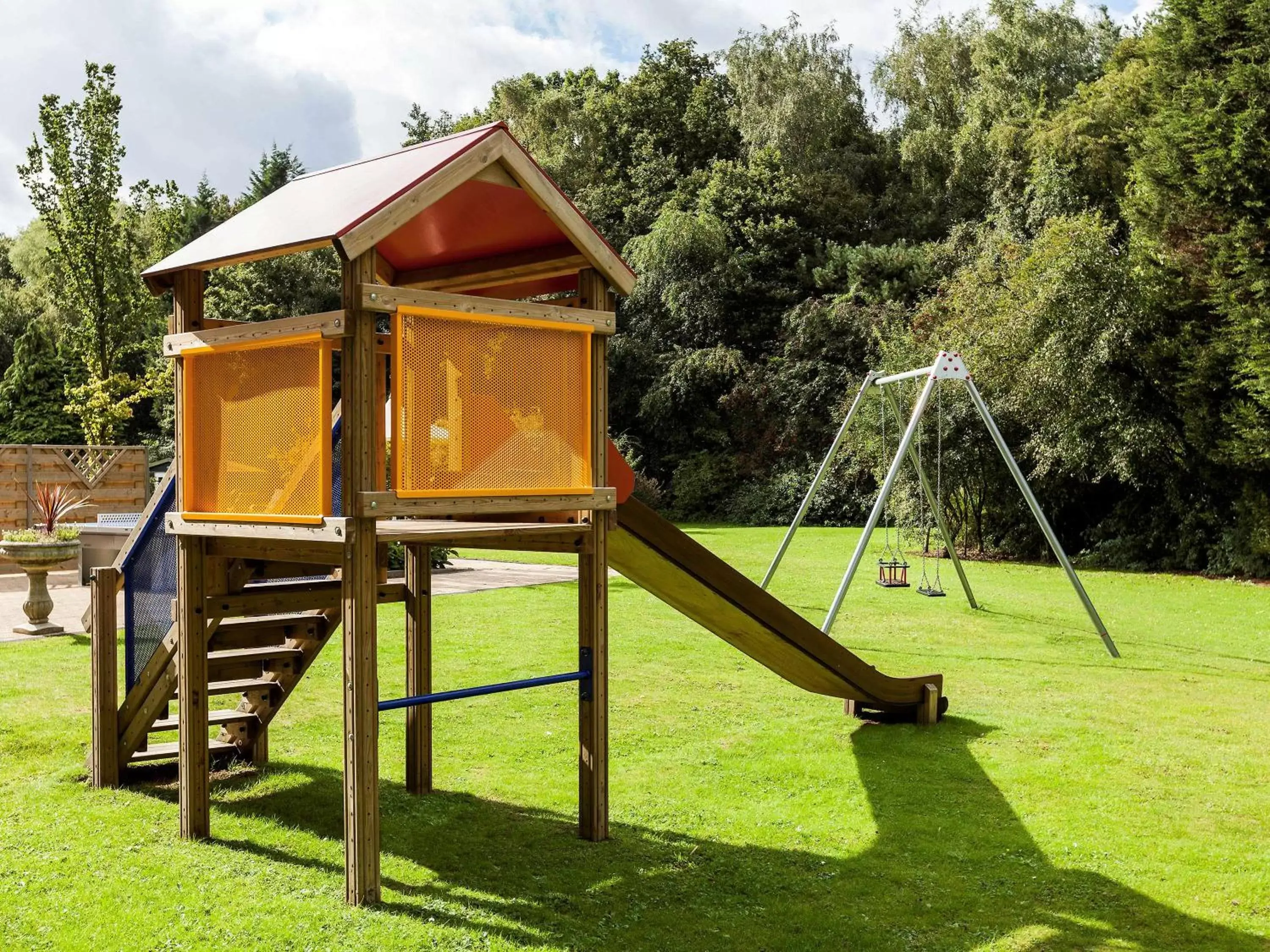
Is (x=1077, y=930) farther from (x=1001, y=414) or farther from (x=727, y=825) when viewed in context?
(x=1001, y=414)

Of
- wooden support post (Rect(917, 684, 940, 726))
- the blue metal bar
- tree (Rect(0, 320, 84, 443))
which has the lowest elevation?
wooden support post (Rect(917, 684, 940, 726))

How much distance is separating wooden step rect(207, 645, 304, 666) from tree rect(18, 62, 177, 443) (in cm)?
1753

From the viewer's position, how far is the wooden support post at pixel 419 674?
652 centimetres

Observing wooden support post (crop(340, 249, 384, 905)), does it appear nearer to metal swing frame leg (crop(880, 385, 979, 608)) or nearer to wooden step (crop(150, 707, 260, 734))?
wooden step (crop(150, 707, 260, 734))

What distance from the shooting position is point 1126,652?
456 inches

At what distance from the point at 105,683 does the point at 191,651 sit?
1.21 meters

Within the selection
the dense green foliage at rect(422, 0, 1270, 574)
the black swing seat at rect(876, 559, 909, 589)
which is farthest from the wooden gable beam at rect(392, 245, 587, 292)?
the dense green foliage at rect(422, 0, 1270, 574)

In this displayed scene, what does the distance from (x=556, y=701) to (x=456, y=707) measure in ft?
2.71

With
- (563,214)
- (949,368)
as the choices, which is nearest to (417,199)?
(563,214)

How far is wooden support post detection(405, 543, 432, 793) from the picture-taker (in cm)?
652

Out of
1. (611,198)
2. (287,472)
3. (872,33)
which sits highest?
(872,33)

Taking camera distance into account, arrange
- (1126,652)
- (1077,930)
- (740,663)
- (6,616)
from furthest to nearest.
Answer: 1. (6,616)
2. (1126,652)
3. (740,663)
4. (1077,930)

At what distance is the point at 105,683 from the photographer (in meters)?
6.38

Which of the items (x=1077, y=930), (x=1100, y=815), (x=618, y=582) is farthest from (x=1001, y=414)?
(x=1077, y=930)
